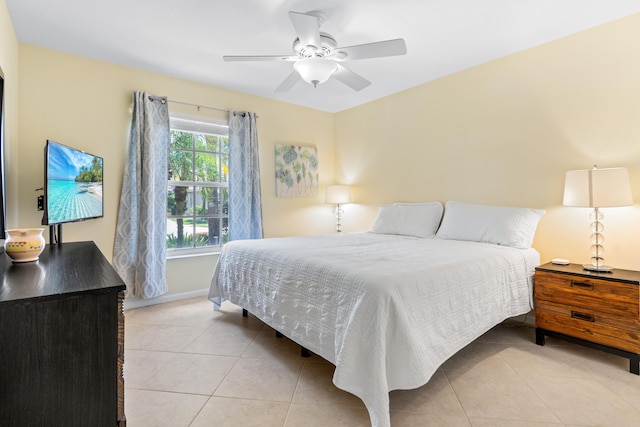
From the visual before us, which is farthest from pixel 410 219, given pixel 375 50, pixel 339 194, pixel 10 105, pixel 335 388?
pixel 10 105

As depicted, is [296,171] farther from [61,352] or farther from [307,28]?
[61,352]

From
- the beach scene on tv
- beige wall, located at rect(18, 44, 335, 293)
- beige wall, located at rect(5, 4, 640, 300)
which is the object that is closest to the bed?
beige wall, located at rect(5, 4, 640, 300)

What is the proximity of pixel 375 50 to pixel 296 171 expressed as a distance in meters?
2.40

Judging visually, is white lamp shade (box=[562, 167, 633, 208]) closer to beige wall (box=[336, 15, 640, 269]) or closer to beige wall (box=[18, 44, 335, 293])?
beige wall (box=[336, 15, 640, 269])

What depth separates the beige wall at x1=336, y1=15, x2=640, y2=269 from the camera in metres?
2.36

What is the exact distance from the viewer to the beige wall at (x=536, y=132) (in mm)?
2359

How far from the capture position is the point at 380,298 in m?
1.46

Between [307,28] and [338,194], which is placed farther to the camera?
[338,194]

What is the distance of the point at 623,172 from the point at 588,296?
864mm

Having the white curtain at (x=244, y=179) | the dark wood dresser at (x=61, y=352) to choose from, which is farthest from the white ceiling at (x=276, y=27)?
the dark wood dresser at (x=61, y=352)

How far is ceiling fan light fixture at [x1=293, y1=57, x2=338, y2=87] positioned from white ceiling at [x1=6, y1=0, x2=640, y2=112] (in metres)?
0.33

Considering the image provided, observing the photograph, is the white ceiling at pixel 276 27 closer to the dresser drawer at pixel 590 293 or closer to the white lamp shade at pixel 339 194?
the white lamp shade at pixel 339 194

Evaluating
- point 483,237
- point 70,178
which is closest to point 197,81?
point 70,178

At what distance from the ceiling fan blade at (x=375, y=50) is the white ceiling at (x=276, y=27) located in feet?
0.92
